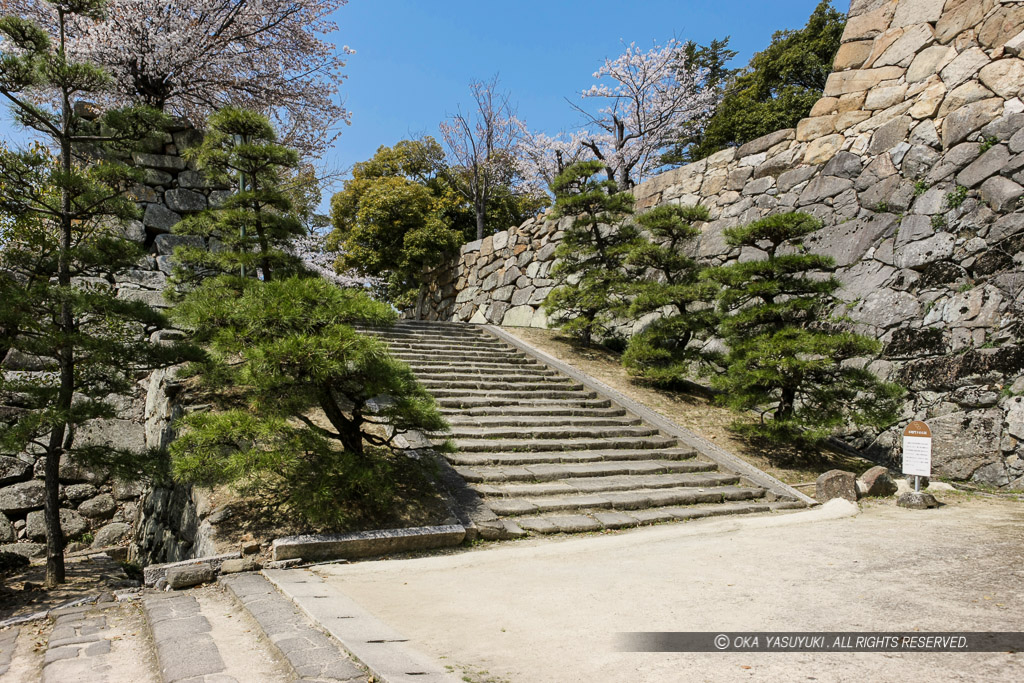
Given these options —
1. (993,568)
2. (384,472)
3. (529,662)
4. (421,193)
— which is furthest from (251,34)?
(993,568)

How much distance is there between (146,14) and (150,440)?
622 cm

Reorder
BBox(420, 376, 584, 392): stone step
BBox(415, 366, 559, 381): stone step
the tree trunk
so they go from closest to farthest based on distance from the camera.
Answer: BBox(420, 376, 584, 392): stone step < BBox(415, 366, 559, 381): stone step < the tree trunk

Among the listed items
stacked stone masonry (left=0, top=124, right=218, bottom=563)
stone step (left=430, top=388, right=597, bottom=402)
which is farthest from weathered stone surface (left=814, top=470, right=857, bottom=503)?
stacked stone masonry (left=0, top=124, right=218, bottom=563)

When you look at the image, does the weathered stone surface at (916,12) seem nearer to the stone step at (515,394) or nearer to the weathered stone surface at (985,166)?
the weathered stone surface at (985,166)

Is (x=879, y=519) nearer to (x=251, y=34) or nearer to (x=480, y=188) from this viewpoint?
(x=251, y=34)

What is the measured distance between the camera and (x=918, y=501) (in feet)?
17.5

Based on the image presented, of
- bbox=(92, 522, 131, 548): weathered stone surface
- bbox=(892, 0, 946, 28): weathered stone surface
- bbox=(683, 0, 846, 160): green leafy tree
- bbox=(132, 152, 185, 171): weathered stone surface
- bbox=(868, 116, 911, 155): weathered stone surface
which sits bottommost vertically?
bbox=(92, 522, 131, 548): weathered stone surface

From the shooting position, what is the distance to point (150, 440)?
22.2 ft

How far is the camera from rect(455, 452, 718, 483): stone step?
217 inches

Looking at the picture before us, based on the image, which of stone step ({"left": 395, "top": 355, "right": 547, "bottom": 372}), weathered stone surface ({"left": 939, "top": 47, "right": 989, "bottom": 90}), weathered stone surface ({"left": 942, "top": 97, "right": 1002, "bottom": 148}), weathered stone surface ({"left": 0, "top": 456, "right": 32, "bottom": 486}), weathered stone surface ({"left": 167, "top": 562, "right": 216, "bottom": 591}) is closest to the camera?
weathered stone surface ({"left": 167, "top": 562, "right": 216, "bottom": 591})

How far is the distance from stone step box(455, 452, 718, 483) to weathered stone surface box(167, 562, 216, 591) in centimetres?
225

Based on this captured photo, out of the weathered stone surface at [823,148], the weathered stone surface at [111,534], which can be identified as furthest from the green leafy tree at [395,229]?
the weathered stone surface at [111,534]

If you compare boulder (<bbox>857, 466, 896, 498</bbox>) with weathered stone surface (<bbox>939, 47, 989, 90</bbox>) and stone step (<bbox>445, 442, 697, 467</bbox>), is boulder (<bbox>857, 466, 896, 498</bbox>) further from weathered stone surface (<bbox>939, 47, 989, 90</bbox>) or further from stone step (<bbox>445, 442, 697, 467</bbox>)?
weathered stone surface (<bbox>939, 47, 989, 90</bbox>)

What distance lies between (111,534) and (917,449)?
27.7 feet
